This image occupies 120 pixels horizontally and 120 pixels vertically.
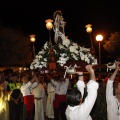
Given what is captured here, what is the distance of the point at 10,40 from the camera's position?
34.6 m

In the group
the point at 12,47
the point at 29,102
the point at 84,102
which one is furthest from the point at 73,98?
the point at 12,47

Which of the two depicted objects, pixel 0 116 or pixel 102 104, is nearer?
pixel 102 104

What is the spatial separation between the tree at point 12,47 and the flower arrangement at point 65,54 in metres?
26.9

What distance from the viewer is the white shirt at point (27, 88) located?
12.2 meters

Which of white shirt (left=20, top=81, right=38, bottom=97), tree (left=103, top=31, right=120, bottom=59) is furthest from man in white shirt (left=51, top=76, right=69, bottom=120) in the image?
tree (left=103, top=31, right=120, bottom=59)

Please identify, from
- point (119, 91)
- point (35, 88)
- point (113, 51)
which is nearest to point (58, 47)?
point (119, 91)

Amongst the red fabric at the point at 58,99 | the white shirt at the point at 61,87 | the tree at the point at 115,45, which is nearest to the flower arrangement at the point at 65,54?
the white shirt at the point at 61,87

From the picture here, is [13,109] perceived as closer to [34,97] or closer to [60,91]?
[34,97]

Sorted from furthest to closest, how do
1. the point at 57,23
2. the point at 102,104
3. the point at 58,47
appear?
1. the point at 102,104
2. the point at 57,23
3. the point at 58,47

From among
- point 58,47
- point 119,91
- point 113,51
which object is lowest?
point 119,91

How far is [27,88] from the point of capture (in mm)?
12539

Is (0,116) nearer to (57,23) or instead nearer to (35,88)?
(35,88)

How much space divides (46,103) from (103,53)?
1295 inches

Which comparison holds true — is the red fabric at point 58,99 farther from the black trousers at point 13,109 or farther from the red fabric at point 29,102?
the black trousers at point 13,109
